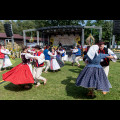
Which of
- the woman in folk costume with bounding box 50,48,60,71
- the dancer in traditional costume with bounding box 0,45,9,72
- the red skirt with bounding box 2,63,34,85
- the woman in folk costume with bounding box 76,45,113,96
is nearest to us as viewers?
the woman in folk costume with bounding box 76,45,113,96

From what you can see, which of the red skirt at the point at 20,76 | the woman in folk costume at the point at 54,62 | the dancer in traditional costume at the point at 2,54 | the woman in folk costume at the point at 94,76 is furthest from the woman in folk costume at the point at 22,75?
the dancer in traditional costume at the point at 2,54

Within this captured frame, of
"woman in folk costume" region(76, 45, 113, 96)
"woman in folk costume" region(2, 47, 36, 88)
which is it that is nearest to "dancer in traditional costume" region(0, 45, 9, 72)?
"woman in folk costume" region(2, 47, 36, 88)

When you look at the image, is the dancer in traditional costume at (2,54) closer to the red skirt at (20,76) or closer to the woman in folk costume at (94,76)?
the red skirt at (20,76)

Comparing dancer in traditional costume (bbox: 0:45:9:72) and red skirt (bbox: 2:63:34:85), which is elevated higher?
dancer in traditional costume (bbox: 0:45:9:72)

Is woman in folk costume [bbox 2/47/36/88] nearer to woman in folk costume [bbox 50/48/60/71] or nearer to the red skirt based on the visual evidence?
the red skirt

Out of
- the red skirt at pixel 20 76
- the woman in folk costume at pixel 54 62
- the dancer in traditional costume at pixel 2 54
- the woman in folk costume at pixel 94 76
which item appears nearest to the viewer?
the woman in folk costume at pixel 94 76

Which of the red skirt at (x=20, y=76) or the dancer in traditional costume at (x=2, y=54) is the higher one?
the dancer in traditional costume at (x=2, y=54)

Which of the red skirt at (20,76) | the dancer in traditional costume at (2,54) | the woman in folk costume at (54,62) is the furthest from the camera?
the woman in folk costume at (54,62)

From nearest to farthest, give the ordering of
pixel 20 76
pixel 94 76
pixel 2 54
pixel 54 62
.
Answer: pixel 94 76
pixel 20 76
pixel 2 54
pixel 54 62

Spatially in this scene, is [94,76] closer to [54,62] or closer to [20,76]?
[20,76]

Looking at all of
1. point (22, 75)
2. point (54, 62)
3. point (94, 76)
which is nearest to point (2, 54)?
point (54, 62)

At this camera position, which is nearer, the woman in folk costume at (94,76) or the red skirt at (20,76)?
the woman in folk costume at (94,76)

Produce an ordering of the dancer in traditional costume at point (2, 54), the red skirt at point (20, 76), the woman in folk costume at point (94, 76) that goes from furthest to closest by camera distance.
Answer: the dancer in traditional costume at point (2, 54) → the red skirt at point (20, 76) → the woman in folk costume at point (94, 76)

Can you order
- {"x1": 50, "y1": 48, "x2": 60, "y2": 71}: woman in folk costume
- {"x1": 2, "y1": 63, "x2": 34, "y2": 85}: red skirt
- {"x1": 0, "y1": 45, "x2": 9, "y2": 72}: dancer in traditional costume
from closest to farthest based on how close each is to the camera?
1. {"x1": 2, "y1": 63, "x2": 34, "y2": 85}: red skirt
2. {"x1": 0, "y1": 45, "x2": 9, "y2": 72}: dancer in traditional costume
3. {"x1": 50, "y1": 48, "x2": 60, "y2": 71}: woman in folk costume
